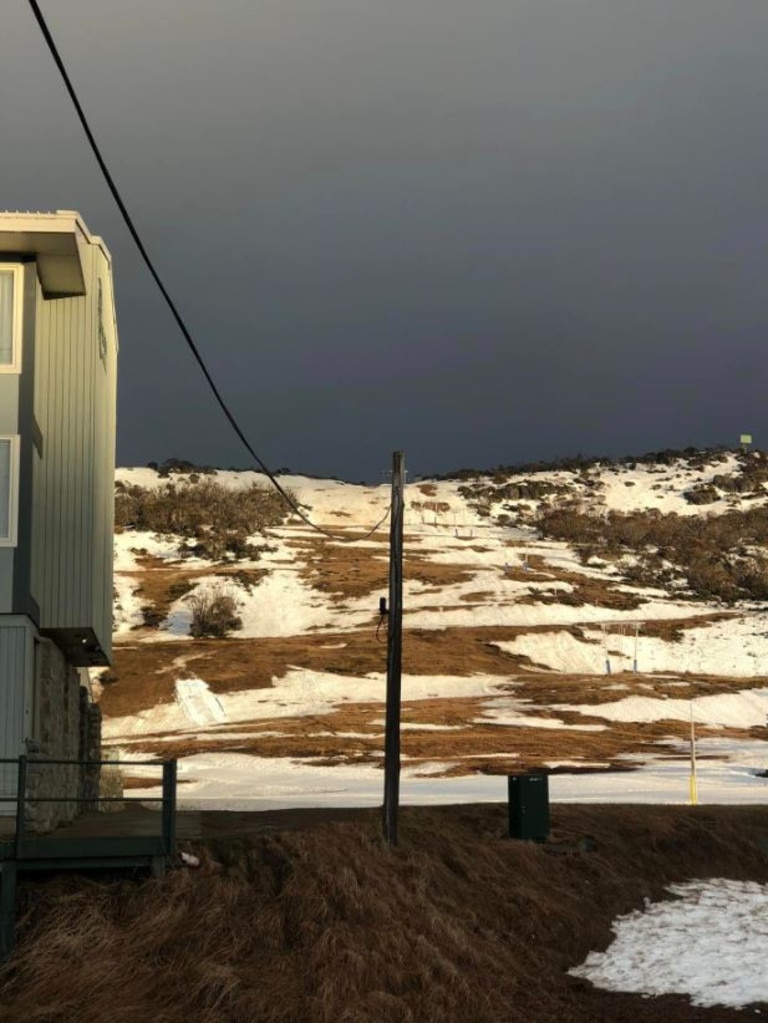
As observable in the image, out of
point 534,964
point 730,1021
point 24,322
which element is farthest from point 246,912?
point 24,322

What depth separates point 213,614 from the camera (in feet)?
269

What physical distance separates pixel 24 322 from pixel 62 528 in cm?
334

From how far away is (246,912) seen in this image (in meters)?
14.7

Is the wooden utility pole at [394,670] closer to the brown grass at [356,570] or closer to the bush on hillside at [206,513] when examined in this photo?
the brown grass at [356,570]

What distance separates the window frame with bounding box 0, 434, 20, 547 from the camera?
17.9 m

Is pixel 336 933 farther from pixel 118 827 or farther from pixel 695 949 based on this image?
pixel 695 949

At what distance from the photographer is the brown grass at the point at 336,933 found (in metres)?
12.9

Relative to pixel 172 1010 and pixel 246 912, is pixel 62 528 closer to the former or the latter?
pixel 246 912

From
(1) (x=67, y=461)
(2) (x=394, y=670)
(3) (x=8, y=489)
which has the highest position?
(1) (x=67, y=461)

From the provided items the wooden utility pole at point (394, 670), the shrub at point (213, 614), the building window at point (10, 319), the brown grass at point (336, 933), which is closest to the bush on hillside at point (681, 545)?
the shrub at point (213, 614)

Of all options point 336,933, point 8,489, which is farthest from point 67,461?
point 336,933

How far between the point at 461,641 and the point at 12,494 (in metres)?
60.7

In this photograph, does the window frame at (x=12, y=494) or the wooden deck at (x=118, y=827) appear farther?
the window frame at (x=12, y=494)

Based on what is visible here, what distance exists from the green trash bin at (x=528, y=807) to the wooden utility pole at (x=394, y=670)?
2.86 metres
